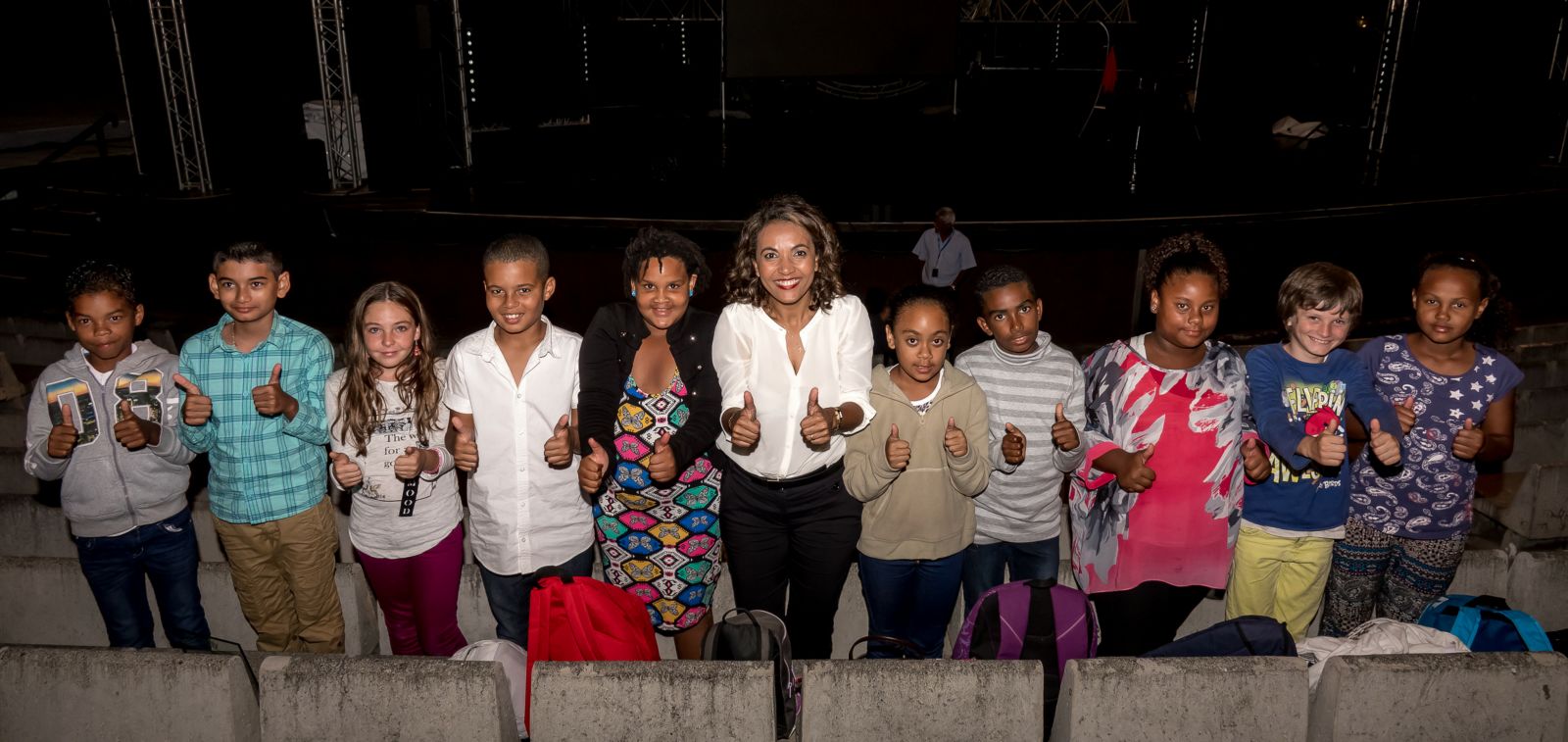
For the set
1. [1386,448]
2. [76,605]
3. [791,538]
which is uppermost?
[1386,448]

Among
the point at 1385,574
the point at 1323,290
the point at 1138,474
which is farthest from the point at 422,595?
the point at 1385,574

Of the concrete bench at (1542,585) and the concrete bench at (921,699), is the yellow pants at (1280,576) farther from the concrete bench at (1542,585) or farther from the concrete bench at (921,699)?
the concrete bench at (921,699)

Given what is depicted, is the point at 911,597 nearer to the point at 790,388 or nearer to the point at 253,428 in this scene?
the point at 790,388

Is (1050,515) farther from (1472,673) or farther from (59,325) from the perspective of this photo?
(59,325)

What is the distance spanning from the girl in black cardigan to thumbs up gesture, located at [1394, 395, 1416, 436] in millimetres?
1965

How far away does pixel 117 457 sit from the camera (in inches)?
115

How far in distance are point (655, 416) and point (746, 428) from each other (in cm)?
34

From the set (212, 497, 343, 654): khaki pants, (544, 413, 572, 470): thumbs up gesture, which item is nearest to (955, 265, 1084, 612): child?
(544, 413, 572, 470): thumbs up gesture

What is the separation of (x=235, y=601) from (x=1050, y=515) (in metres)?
2.60

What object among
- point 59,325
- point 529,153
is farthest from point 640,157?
point 59,325

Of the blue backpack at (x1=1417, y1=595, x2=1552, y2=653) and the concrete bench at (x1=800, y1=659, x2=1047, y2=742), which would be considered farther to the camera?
the blue backpack at (x1=1417, y1=595, x2=1552, y2=653)

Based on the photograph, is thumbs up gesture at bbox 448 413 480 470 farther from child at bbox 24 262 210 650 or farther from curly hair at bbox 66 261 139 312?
curly hair at bbox 66 261 139 312

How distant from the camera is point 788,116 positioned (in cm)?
1280

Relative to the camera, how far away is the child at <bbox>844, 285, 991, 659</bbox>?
2688 millimetres
